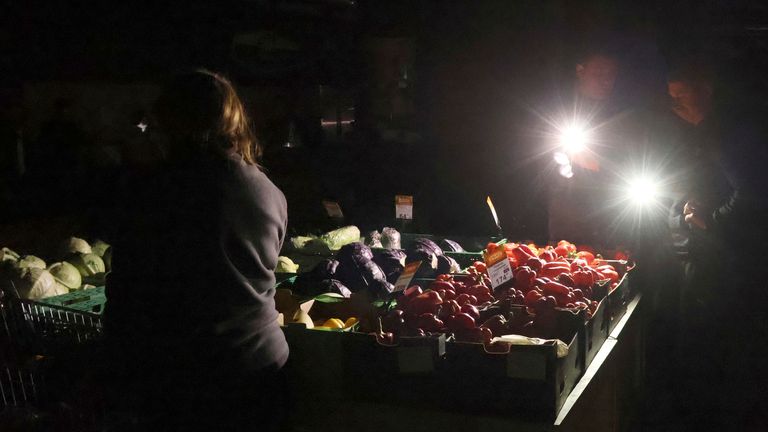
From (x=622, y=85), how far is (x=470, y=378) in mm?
2829

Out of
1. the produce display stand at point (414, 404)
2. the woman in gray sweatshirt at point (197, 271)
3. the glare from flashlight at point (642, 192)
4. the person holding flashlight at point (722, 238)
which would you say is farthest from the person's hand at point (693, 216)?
the woman in gray sweatshirt at point (197, 271)

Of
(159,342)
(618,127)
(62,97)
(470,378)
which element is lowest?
(470,378)

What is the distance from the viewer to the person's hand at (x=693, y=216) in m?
3.62

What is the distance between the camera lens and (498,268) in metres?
2.64

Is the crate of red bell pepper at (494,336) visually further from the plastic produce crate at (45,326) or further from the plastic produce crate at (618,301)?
the plastic produce crate at (45,326)

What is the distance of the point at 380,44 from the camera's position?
579 centimetres

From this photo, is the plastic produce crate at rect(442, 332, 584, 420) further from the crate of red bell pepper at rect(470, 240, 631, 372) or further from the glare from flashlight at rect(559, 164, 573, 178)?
the glare from flashlight at rect(559, 164, 573, 178)

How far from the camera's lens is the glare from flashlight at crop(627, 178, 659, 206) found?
338cm

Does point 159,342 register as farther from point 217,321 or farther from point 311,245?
point 311,245

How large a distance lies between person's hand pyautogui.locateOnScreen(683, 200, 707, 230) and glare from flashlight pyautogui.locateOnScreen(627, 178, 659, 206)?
37cm

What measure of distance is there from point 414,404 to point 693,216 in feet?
7.52

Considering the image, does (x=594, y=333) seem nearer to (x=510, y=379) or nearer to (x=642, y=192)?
(x=510, y=379)

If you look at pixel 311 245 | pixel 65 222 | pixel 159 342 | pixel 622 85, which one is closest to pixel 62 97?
pixel 65 222

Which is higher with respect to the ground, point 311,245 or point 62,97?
point 62,97
